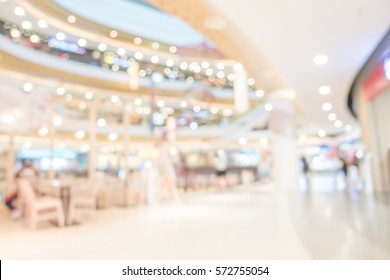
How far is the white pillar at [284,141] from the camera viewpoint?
30.2 feet

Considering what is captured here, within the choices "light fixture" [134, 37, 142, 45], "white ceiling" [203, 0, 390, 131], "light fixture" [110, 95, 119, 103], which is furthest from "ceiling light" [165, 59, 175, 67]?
"white ceiling" [203, 0, 390, 131]

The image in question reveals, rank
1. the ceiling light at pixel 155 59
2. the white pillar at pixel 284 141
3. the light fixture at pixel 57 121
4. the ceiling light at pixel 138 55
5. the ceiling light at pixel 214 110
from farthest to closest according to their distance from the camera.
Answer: the ceiling light at pixel 214 110 → the ceiling light at pixel 155 59 → the ceiling light at pixel 138 55 → the white pillar at pixel 284 141 → the light fixture at pixel 57 121

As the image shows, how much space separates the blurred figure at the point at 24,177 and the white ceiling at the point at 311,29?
444 centimetres

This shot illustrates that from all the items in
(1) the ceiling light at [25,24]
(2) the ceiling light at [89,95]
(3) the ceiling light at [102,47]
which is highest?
(3) the ceiling light at [102,47]

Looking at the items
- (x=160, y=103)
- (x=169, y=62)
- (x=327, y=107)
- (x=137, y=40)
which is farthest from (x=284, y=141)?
(x=160, y=103)

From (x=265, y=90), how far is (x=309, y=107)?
162 centimetres

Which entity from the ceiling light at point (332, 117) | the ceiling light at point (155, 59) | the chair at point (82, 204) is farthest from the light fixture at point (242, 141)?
the chair at point (82, 204)

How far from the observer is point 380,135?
8477 mm

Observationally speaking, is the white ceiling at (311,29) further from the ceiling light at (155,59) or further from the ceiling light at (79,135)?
the ceiling light at (155,59)

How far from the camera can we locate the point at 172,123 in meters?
11.8

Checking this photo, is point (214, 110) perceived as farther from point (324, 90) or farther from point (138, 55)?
point (324, 90)

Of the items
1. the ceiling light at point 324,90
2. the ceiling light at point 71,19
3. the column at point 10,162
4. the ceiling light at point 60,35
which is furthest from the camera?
the ceiling light at point 71,19

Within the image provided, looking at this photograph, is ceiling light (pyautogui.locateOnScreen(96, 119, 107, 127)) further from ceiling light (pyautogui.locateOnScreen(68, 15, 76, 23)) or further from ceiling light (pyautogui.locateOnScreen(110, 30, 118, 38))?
ceiling light (pyautogui.locateOnScreen(110, 30, 118, 38))

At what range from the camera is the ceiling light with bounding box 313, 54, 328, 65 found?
205 inches
